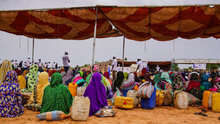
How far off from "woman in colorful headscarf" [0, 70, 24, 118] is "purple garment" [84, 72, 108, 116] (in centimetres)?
171

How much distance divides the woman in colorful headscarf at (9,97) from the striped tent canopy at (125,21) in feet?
12.6

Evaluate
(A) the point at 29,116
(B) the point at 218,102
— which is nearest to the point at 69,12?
(A) the point at 29,116

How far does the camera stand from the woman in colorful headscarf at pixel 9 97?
4277 millimetres

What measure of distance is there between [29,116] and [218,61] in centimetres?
3668

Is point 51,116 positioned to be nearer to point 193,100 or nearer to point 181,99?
point 181,99

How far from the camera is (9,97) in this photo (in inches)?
169

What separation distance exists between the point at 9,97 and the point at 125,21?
5.20 m

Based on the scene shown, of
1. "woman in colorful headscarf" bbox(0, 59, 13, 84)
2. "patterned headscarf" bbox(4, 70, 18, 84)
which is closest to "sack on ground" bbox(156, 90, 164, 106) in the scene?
"patterned headscarf" bbox(4, 70, 18, 84)

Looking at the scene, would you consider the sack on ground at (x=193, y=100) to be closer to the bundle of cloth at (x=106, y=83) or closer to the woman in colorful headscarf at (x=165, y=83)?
the woman in colorful headscarf at (x=165, y=83)

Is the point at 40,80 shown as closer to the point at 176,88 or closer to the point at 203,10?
the point at 176,88

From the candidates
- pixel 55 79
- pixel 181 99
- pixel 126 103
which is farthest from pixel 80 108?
pixel 181 99

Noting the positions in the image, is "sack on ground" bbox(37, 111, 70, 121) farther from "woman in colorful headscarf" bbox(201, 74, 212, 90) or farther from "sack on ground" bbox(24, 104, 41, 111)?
"woman in colorful headscarf" bbox(201, 74, 212, 90)

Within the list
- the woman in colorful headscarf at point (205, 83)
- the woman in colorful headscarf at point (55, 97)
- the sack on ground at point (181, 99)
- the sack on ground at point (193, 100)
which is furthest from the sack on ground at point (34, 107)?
the woman in colorful headscarf at point (205, 83)

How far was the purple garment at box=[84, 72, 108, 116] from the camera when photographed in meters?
4.60
